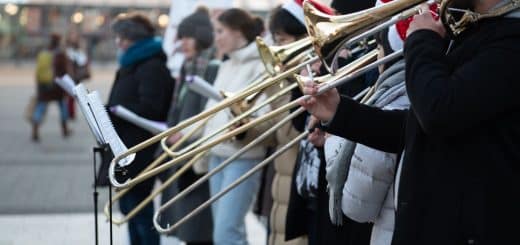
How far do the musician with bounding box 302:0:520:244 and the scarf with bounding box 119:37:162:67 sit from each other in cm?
376

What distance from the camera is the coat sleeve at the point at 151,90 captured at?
623 cm

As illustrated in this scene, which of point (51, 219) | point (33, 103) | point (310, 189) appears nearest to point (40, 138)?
point (33, 103)

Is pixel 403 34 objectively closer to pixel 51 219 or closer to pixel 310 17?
pixel 310 17

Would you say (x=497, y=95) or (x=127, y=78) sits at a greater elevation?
(x=497, y=95)

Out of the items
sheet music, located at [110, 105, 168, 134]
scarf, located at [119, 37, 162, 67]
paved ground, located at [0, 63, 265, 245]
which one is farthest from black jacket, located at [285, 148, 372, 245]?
paved ground, located at [0, 63, 265, 245]

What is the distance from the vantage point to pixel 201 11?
721 cm

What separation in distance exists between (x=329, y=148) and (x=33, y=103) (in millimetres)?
11901

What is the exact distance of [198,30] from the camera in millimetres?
7039

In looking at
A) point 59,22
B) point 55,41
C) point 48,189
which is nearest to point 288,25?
point 48,189

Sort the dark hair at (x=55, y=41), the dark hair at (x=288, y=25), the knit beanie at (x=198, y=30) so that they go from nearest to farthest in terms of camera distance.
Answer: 1. the dark hair at (x=288, y=25)
2. the knit beanie at (x=198, y=30)
3. the dark hair at (x=55, y=41)

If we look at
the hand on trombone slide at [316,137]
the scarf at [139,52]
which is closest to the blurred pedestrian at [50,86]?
the scarf at [139,52]

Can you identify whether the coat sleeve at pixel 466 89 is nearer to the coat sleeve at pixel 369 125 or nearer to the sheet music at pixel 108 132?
the coat sleeve at pixel 369 125

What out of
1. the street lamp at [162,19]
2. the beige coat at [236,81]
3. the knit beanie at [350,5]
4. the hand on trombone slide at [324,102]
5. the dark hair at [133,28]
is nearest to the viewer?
the hand on trombone slide at [324,102]

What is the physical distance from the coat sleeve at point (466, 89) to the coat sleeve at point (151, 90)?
3.76 meters
